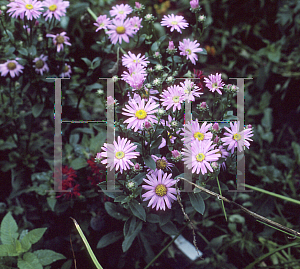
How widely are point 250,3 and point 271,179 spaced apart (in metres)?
1.46

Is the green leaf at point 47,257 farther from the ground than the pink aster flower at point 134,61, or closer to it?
closer to it

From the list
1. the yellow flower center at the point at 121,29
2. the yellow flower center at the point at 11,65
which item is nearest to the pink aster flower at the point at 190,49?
the yellow flower center at the point at 121,29

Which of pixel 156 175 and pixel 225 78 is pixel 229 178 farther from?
pixel 225 78

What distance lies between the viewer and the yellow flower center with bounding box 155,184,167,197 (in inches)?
42.8

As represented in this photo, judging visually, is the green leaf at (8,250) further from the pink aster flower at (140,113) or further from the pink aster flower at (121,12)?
the pink aster flower at (121,12)

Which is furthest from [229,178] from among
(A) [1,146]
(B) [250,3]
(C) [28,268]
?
(B) [250,3]

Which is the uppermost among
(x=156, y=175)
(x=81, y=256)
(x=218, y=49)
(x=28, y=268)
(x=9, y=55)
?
(x=218, y=49)

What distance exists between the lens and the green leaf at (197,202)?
109 cm

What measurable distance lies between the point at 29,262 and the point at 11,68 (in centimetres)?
92

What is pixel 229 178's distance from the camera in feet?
5.64

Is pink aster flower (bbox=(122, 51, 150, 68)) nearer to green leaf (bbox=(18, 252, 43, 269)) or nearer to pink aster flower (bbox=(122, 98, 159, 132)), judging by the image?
pink aster flower (bbox=(122, 98, 159, 132))

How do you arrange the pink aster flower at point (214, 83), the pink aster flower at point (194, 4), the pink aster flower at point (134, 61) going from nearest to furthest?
the pink aster flower at point (214, 83), the pink aster flower at point (134, 61), the pink aster flower at point (194, 4)

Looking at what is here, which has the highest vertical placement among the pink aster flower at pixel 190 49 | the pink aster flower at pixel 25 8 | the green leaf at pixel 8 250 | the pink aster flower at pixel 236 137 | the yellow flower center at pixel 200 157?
the pink aster flower at pixel 25 8

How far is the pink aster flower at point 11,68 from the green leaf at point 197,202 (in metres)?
1.05
